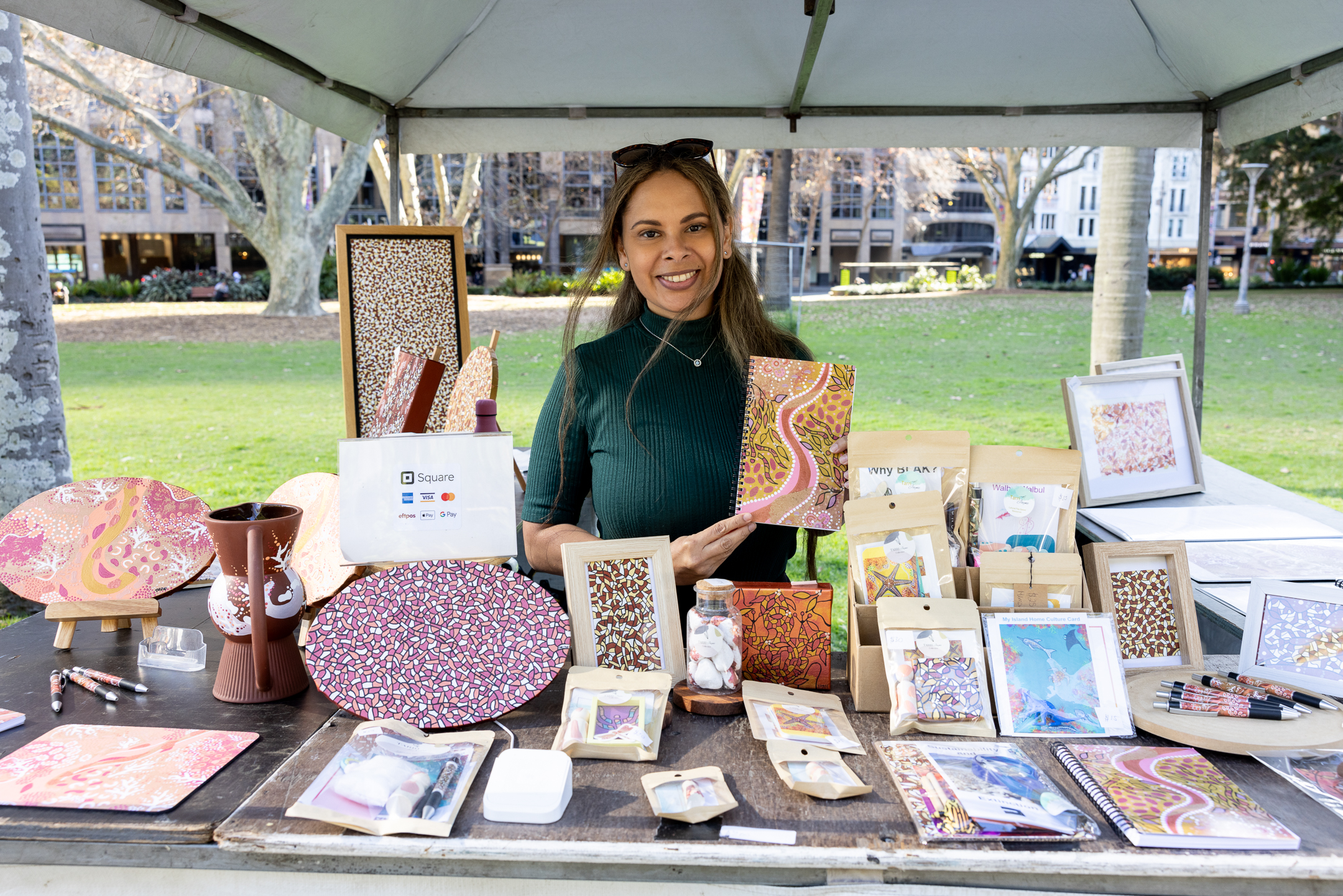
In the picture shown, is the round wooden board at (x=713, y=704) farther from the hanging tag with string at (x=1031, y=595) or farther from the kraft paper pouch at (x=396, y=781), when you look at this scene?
the hanging tag with string at (x=1031, y=595)

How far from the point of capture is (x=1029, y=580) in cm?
159

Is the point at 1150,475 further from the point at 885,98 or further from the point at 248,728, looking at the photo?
the point at 248,728

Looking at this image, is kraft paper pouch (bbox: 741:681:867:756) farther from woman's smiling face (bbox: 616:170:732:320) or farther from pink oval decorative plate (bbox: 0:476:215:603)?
pink oval decorative plate (bbox: 0:476:215:603)

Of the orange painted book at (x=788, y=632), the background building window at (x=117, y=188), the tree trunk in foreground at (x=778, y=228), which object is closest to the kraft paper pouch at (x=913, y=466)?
the orange painted book at (x=788, y=632)

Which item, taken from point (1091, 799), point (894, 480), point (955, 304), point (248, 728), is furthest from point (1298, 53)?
point (955, 304)

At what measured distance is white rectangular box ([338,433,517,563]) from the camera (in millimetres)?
1607

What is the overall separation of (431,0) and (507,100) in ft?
2.00

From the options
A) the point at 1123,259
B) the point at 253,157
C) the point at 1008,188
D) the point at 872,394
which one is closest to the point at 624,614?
the point at 1123,259

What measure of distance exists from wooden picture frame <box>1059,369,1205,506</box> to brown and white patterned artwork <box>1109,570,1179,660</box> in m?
1.44

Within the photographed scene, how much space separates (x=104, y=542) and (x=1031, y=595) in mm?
1900

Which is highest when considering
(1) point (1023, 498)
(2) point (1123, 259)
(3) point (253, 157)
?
(3) point (253, 157)

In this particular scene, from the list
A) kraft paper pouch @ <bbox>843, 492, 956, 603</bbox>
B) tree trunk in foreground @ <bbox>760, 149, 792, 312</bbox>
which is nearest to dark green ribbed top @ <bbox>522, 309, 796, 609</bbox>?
kraft paper pouch @ <bbox>843, 492, 956, 603</bbox>

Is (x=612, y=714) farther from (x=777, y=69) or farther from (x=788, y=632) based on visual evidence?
(x=777, y=69)

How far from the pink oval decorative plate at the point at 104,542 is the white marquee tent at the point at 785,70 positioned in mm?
961
